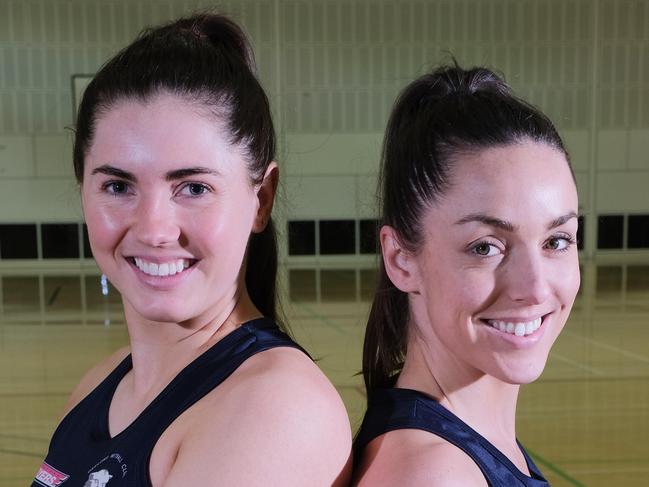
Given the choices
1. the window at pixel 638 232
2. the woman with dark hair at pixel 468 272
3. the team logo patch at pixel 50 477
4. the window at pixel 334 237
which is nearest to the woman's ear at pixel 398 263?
the woman with dark hair at pixel 468 272

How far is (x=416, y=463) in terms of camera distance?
117cm

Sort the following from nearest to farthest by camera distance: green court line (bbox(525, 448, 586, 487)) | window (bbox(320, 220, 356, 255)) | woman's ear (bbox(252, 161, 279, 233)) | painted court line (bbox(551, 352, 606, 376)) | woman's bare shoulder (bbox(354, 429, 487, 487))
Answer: woman's bare shoulder (bbox(354, 429, 487, 487)) → woman's ear (bbox(252, 161, 279, 233)) → green court line (bbox(525, 448, 586, 487)) → painted court line (bbox(551, 352, 606, 376)) → window (bbox(320, 220, 356, 255))

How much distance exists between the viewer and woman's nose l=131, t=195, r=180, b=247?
132 cm

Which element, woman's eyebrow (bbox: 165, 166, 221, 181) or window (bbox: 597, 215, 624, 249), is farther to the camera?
window (bbox: 597, 215, 624, 249)

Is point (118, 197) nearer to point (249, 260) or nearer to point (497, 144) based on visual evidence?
→ point (249, 260)

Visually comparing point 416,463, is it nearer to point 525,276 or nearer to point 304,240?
point 525,276

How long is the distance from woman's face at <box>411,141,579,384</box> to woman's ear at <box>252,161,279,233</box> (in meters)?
0.30

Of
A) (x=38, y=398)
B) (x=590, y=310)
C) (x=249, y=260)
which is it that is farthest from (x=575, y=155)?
(x=249, y=260)

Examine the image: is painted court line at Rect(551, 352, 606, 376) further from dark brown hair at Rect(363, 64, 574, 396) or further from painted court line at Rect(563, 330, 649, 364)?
dark brown hair at Rect(363, 64, 574, 396)

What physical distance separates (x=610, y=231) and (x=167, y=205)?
1217 centimetres

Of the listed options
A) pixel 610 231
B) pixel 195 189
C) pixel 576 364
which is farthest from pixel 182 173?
pixel 610 231

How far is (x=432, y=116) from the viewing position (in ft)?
4.59

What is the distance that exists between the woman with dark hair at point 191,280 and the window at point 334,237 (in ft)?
35.4

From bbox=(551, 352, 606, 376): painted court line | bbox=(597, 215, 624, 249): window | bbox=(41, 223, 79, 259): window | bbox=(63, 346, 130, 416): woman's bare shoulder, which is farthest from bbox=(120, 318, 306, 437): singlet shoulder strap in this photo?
bbox=(597, 215, 624, 249): window
